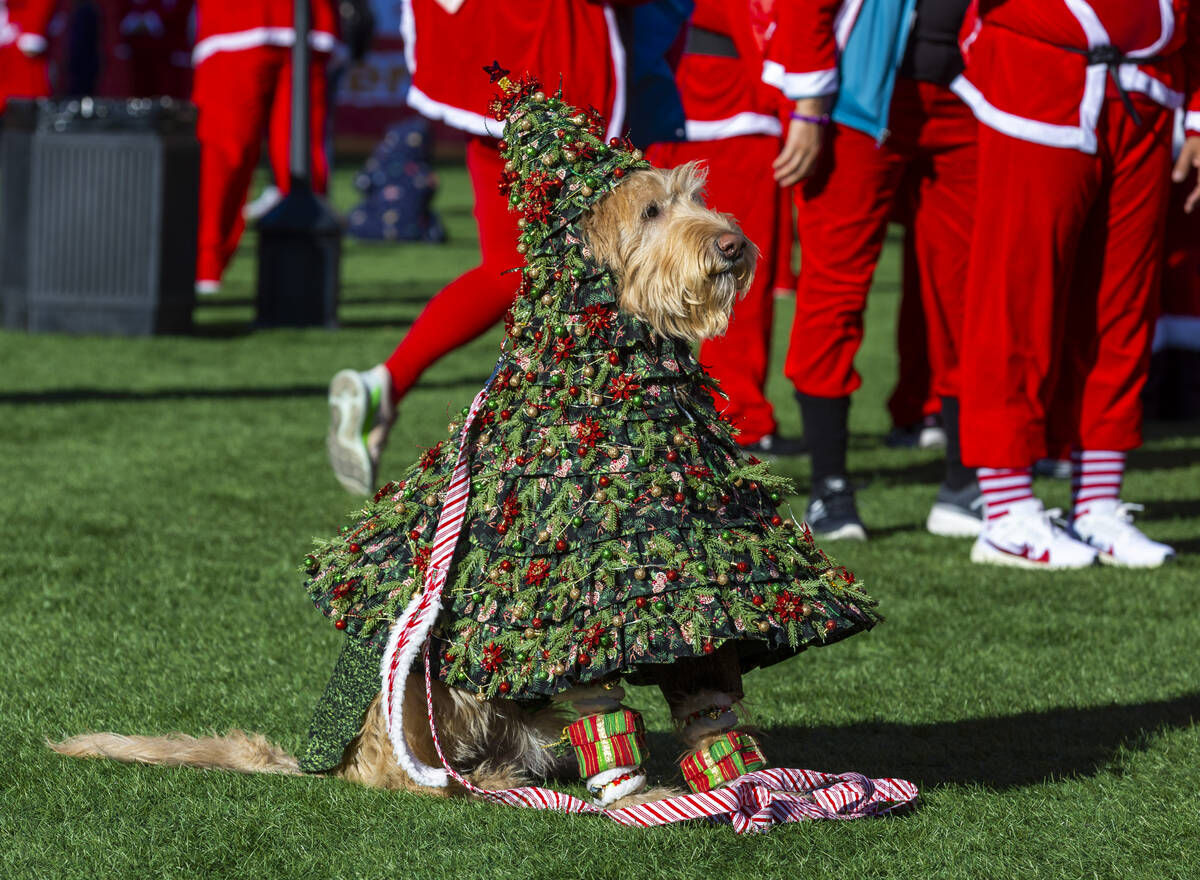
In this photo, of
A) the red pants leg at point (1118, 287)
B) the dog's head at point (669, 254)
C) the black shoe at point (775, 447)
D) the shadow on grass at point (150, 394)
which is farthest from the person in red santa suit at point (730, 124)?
the dog's head at point (669, 254)

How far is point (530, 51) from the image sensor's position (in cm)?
445

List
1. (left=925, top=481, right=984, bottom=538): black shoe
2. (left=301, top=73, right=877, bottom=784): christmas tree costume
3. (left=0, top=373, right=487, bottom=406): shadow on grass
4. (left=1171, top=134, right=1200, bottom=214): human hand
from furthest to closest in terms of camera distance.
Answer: (left=0, top=373, right=487, bottom=406): shadow on grass → (left=925, top=481, right=984, bottom=538): black shoe → (left=1171, top=134, right=1200, bottom=214): human hand → (left=301, top=73, right=877, bottom=784): christmas tree costume

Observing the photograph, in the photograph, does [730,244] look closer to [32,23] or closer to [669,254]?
[669,254]

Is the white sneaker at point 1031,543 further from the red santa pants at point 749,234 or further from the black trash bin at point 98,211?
the black trash bin at point 98,211

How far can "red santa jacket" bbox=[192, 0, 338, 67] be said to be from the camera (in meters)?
10.2

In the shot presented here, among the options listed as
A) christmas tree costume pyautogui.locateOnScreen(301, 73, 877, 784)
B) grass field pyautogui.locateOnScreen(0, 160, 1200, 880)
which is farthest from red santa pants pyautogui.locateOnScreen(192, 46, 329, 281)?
christmas tree costume pyautogui.locateOnScreen(301, 73, 877, 784)

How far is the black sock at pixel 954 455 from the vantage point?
521 centimetres

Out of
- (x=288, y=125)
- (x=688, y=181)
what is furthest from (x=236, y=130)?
(x=688, y=181)

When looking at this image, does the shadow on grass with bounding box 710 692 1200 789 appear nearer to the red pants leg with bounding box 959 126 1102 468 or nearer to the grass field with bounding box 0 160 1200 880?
the grass field with bounding box 0 160 1200 880

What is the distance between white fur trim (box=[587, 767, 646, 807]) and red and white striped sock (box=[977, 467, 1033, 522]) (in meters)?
2.30

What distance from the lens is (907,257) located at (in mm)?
6102

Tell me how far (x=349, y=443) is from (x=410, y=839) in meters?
2.08

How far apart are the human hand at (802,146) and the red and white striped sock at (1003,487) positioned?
94 cm

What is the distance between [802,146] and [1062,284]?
2.51 feet
